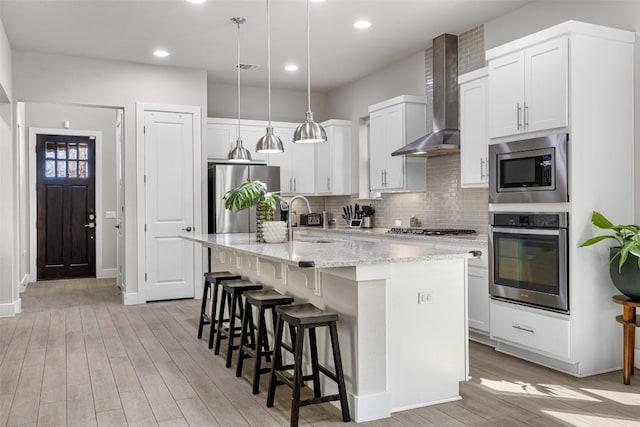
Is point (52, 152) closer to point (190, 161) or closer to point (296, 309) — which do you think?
point (190, 161)

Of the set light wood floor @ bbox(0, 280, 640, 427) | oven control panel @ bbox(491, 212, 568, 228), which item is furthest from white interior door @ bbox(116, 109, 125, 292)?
oven control panel @ bbox(491, 212, 568, 228)

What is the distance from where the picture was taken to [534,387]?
339 cm

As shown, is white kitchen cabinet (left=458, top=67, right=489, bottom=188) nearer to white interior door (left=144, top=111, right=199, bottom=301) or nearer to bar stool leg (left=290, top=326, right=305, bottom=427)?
bar stool leg (left=290, top=326, right=305, bottom=427)

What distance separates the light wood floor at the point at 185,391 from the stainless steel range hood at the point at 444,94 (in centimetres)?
211

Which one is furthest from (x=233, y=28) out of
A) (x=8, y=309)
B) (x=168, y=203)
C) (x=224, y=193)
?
(x=8, y=309)

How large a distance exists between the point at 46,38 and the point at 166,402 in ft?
14.0

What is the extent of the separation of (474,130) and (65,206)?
22.7 ft

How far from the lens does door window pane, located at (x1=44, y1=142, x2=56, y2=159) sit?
8656 mm

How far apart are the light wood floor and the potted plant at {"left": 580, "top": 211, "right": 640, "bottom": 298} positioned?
650 mm

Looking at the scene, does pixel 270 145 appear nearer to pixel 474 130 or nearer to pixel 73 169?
pixel 474 130

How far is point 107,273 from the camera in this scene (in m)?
8.97

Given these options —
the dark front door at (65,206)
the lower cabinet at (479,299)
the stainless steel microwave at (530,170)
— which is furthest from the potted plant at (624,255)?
the dark front door at (65,206)

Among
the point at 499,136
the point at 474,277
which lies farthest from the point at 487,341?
the point at 499,136

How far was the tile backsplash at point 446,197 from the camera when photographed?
5.29 m
